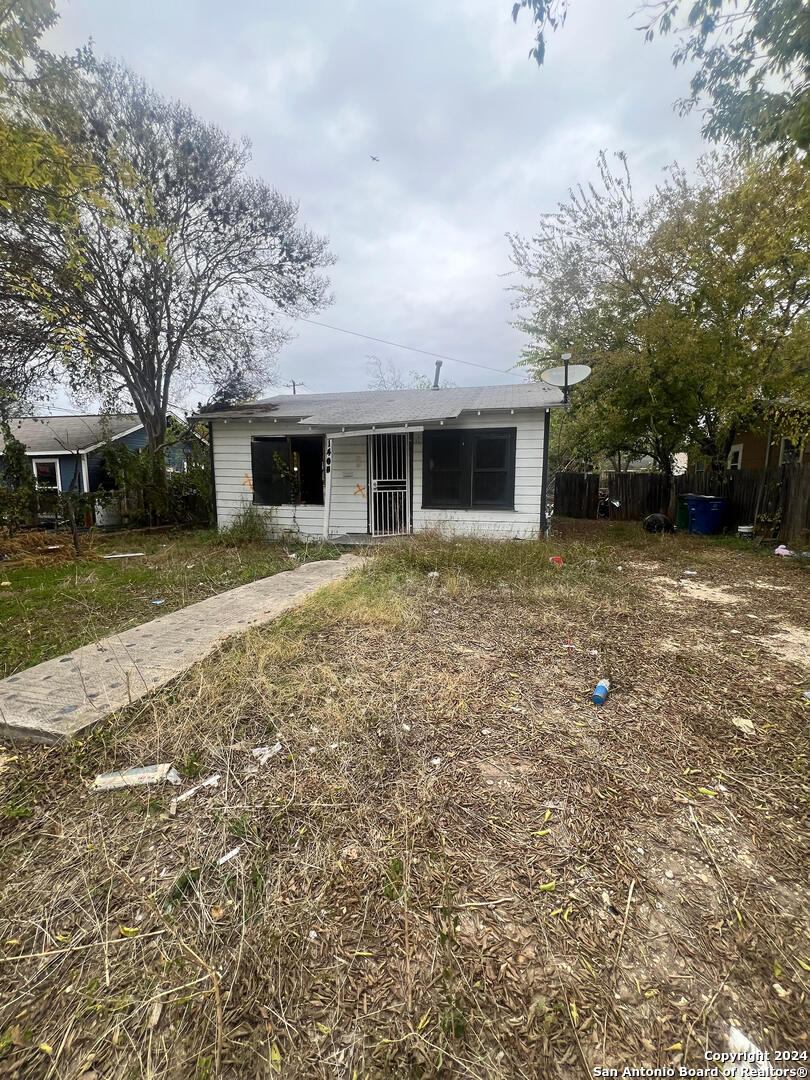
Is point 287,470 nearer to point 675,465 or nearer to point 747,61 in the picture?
point 747,61

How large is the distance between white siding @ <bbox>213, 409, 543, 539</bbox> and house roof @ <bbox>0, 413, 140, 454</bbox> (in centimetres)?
705

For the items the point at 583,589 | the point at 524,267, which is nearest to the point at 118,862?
the point at 583,589

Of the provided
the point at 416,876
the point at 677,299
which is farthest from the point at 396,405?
the point at 416,876

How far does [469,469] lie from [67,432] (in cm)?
1561

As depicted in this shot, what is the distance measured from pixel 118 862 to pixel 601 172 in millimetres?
13662

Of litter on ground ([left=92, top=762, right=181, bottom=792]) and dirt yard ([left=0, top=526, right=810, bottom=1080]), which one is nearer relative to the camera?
dirt yard ([left=0, top=526, right=810, bottom=1080])

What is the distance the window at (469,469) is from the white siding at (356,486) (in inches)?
4.5

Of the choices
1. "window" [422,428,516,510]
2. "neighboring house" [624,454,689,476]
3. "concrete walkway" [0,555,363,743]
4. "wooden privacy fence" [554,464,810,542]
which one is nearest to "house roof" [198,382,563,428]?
"window" [422,428,516,510]

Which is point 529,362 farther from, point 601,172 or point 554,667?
point 554,667

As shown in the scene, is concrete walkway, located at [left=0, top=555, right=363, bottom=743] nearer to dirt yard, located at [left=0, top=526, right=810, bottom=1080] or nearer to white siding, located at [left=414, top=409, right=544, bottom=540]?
dirt yard, located at [left=0, top=526, right=810, bottom=1080]

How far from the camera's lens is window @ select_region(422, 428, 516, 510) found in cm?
772

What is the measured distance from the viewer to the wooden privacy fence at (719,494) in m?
7.71

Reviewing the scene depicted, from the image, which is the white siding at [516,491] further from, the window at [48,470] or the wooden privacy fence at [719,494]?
the window at [48,470]

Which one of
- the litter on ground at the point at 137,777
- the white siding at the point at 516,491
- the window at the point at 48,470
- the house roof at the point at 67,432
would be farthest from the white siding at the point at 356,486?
the window at the point at 48,470
